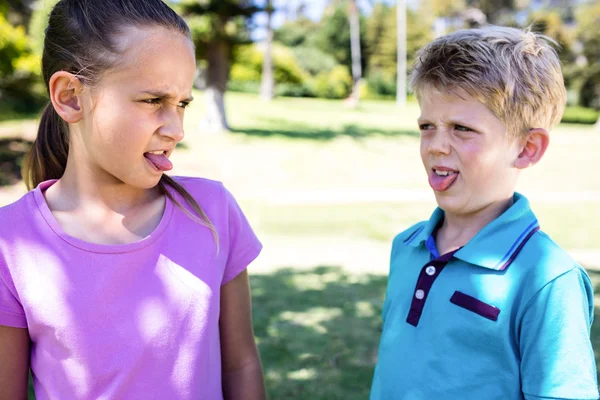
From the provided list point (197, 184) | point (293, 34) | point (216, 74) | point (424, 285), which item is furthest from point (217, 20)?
point (293, 34)

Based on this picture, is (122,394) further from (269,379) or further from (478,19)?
(478,19)

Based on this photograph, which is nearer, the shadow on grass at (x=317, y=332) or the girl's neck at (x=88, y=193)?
the girl's neck at (x=88, y=193)

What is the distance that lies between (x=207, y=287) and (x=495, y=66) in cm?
96

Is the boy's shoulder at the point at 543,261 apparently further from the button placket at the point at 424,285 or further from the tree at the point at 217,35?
the tree at the point at 217,35

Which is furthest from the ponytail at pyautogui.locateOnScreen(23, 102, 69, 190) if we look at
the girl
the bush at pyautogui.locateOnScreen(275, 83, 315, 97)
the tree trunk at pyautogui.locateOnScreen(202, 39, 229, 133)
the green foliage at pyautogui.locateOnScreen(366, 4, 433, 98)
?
the green foliage at pyautogui.locateOnScreen(366, 4, 433, 98)

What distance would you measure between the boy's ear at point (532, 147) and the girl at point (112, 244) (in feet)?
2.83

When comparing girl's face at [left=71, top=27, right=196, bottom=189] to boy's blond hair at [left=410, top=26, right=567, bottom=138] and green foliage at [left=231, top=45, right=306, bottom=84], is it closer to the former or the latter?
boy's blond hair at [left=410, top=26, right=567, bottom=138]

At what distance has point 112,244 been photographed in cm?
146

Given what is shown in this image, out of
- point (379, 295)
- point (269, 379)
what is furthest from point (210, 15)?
point (269, 379)

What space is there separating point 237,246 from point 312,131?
1955 cm

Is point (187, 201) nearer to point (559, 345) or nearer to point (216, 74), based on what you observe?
point (559, 345)

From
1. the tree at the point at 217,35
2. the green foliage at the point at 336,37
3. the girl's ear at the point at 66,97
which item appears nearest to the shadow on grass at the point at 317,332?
the girl's ear at the point at 66,97

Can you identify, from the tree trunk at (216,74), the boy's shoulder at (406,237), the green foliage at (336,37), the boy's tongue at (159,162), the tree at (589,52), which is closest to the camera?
the boy's tongue at (159,162)

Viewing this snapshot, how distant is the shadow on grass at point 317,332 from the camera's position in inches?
120
